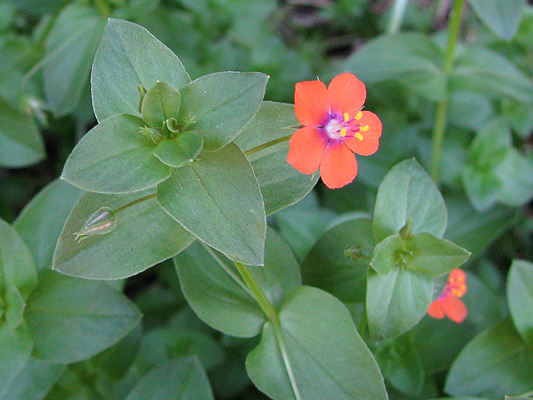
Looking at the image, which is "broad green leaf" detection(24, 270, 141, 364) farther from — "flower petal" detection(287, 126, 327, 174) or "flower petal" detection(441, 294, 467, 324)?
"flower petal" detection(441, 294, 467, 324)

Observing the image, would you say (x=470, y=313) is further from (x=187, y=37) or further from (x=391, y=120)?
(x=187, y=37)

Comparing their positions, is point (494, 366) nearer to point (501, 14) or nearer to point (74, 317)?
point (501, 14)

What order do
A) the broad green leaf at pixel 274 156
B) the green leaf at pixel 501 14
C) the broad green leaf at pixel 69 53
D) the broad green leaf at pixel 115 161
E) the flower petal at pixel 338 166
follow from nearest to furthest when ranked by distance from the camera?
1. the broad green leaf at pixel 115 161
2. the flower petal at pixel 338 166
3. the broad green leaf at pixel 274 156
4. the green leaf at pixel 501 14
5. the broad green leaf at pixel 69 53

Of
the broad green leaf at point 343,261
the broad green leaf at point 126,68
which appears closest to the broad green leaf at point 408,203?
the broad green leaf at point 343,261

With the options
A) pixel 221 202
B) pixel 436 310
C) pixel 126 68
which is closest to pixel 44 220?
pixel 126 68

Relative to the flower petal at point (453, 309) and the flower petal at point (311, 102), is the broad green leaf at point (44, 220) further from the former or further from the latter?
the flower petal at point (453, 309)

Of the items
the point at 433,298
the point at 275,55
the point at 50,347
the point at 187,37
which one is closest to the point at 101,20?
the point at 187,37
